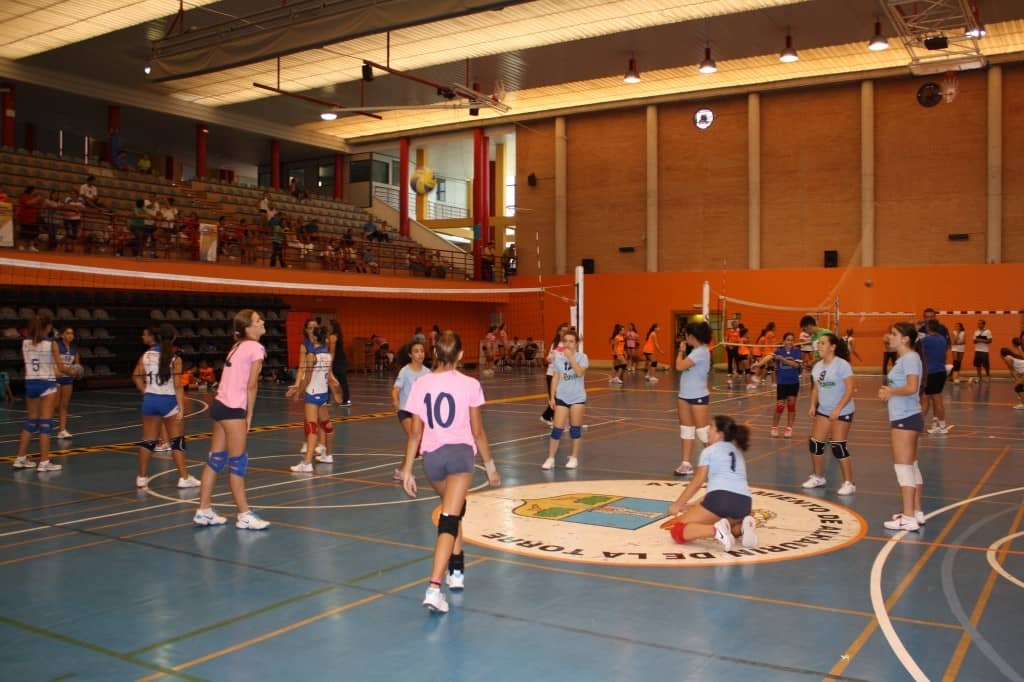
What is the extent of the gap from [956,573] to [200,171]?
35.1 m

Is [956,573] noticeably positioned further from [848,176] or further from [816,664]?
[848,176]

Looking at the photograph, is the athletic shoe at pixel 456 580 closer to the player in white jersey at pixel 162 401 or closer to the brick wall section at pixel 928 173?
the player in white jersey at pixel 162 401

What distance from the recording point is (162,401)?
387 inches

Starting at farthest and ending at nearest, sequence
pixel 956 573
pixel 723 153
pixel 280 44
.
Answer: pixel 723 153 → pixel 280 44 → pixel 956 573

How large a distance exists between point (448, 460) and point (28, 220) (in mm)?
21377

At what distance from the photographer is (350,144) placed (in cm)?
4316

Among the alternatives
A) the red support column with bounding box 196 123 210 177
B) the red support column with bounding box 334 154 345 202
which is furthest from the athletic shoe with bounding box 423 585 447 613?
the red support column with bounding box 334 154 345 202

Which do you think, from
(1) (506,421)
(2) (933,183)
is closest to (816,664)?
(1) (506,421)

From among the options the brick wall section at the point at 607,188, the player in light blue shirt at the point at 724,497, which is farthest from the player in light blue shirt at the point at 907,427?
the brick wall section at the point at 607,188

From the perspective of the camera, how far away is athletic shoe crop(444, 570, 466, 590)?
603 cm

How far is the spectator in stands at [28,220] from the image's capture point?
22.6 meters

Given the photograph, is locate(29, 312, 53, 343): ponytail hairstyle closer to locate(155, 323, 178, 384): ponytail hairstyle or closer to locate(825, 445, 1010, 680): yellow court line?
locate(155, 323, 178, 384): ponytail hairstyle

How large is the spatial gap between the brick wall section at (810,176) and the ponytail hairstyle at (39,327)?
90.6 ft

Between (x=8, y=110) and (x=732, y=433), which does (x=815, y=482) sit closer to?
(x=732, y=433)
